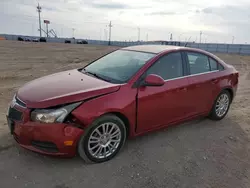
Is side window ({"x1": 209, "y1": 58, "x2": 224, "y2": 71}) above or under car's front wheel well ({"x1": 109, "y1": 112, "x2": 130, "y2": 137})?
above

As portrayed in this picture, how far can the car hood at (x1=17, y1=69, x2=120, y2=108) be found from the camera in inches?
120

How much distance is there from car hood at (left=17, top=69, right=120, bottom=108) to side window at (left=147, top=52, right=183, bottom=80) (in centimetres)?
82

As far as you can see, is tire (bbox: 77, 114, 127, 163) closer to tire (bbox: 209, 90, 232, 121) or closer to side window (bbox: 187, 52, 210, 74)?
side window (bbox: 187, 52, 210, 74)

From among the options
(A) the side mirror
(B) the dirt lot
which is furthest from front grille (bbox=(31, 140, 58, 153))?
(A) the side mirror

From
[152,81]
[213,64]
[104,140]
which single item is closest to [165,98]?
[152,81]

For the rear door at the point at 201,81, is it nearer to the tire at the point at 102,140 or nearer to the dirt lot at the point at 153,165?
the dirt lot at the point at 153,165

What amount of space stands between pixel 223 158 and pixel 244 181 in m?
0.55

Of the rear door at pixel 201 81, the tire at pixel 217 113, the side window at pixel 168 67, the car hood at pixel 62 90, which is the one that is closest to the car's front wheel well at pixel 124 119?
the car hood at pixel 62 90

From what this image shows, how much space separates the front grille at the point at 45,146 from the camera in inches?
119

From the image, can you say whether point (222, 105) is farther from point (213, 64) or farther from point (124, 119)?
point (124, 119)

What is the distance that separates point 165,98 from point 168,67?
0.57 m

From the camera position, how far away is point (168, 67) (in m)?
4.08

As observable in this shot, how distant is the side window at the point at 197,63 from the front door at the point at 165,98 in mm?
268

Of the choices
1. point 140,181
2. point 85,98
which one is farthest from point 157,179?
point 85,98
